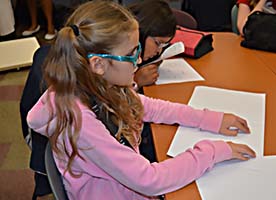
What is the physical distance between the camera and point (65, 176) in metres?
1.06

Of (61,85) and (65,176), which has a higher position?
(61,85)

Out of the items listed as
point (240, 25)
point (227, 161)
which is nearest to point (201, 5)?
point (240, 25)

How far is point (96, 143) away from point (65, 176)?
0.14 meters

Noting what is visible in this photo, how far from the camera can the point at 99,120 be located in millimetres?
1027

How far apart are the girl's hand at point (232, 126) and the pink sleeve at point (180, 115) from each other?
1 cm

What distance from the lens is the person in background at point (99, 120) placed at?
0.99 meters

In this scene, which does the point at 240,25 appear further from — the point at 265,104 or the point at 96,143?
the point at 96,143

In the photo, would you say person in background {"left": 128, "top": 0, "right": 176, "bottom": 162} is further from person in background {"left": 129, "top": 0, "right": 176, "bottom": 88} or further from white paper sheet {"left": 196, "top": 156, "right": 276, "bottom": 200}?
white paper sheet {"left": 196, "top": 156, "right": 276, "bottom": 200}

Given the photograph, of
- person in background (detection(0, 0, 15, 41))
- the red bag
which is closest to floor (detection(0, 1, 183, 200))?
person in background (detection(0, 0, 15, 41))

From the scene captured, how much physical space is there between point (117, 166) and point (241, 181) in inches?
11.7

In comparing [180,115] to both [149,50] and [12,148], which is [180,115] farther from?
[12,148]

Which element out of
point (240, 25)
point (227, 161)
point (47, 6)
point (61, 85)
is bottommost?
point (47, 6)

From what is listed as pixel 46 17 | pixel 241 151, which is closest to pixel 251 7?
pixel 241 151

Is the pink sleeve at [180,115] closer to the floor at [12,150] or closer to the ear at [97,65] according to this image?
the ear at [97,65]
